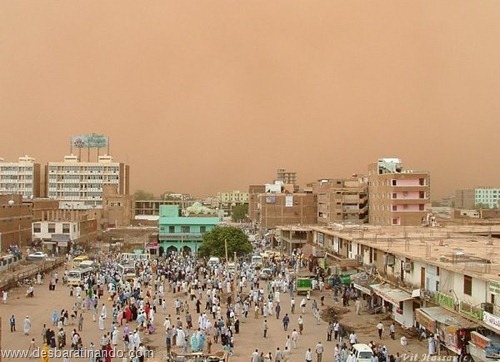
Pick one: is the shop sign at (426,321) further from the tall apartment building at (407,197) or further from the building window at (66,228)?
the building window at (66,228)

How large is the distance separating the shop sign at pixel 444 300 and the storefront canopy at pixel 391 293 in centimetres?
168

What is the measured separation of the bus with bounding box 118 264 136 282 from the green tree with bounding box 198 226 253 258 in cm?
696

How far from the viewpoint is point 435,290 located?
16328 millimetres

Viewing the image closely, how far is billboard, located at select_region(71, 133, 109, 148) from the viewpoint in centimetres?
7944

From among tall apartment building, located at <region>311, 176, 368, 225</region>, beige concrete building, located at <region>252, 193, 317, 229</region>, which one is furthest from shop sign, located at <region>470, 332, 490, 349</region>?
beige concrete building, located at <region>252, 193, 317, 229</region>

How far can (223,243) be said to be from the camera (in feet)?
118

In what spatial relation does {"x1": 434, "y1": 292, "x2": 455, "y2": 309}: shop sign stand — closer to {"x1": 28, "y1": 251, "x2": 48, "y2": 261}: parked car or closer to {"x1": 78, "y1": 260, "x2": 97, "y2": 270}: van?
{"x1": 78, "y1": 260, "x2": 97, "y2": 270}: van

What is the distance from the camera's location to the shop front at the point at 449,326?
1327cm

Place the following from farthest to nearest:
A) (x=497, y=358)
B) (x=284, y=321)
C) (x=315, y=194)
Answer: (x=315, y=194)
(x=284, y=321)
(x=497, y=358)

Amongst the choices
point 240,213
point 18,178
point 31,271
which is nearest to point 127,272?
point 31,271

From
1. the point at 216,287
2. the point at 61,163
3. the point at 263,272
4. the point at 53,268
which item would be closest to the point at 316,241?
the point at 263,272

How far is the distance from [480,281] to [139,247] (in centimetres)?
3360

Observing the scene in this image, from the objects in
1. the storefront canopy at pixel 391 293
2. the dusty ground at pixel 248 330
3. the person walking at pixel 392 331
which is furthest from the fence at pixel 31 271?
the person walking at pixel 392 331

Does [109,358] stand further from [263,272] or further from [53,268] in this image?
[53,268]
